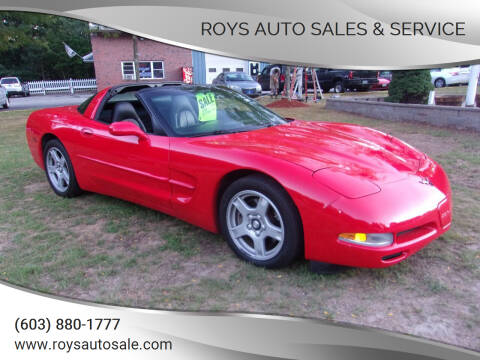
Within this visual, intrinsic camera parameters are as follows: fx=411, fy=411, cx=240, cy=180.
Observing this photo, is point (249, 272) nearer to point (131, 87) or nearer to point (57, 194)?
point (131, 87)

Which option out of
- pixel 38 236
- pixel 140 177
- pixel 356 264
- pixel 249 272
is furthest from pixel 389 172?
pixel 38 236

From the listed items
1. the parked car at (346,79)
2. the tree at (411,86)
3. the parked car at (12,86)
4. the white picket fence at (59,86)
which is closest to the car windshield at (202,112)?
the tree at (411,86)

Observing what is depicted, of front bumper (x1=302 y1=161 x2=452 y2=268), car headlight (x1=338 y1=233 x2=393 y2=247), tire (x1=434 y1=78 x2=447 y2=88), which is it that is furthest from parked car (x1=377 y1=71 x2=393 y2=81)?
car headlight (x1=338 y1=233 x2=393 y2=247)

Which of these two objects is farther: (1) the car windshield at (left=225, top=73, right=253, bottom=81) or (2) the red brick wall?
(2) the red brick wall

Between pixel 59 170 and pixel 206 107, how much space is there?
6.71 ft

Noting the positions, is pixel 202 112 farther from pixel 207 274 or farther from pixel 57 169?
pixel 57 169

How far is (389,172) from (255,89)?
16180 mm

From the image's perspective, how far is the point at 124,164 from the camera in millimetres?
3703

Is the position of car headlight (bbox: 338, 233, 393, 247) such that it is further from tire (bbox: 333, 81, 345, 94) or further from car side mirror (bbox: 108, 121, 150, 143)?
tire (bbox: 333, 81, 345, 94)

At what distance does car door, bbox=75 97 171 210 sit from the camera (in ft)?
Result: 11.2

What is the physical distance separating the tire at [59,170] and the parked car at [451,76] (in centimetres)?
2015

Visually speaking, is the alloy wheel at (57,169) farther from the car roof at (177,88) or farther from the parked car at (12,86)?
the parked car at (12,86)

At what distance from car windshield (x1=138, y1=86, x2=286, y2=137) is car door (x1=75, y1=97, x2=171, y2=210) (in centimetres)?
25

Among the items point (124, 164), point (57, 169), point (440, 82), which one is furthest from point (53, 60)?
point (124, 164)
